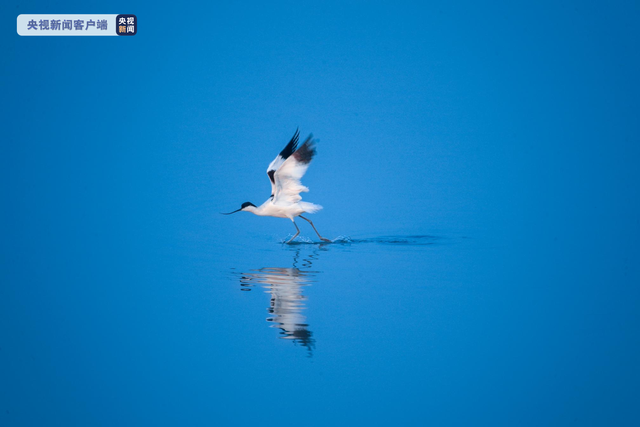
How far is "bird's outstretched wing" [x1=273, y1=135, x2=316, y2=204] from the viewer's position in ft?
17.6

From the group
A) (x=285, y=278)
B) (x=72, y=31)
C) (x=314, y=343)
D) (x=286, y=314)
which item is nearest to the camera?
(x=314, y=343)

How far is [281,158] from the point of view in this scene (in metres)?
5.93

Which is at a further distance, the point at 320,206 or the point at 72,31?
the point at 320,206

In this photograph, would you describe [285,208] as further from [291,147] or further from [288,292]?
[288,292]

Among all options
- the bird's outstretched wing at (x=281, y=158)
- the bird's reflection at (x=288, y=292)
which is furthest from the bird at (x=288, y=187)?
the bird's reflection at (x=288, y=292)

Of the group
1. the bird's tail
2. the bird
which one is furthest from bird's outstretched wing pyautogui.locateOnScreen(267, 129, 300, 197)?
the bird's tail

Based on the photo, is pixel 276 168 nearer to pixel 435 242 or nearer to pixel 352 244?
pixel 352 244

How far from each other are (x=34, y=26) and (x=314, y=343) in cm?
421

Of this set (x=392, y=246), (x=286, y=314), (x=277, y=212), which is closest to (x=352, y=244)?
(x=392, y=246)

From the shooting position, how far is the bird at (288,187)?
5.45 m

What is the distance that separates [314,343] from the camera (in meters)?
3.53

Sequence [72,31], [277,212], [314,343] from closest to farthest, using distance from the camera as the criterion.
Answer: [314,343], [72,31], [277,212]

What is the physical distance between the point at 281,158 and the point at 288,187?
370 mm

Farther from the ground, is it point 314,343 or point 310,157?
point 310,157
